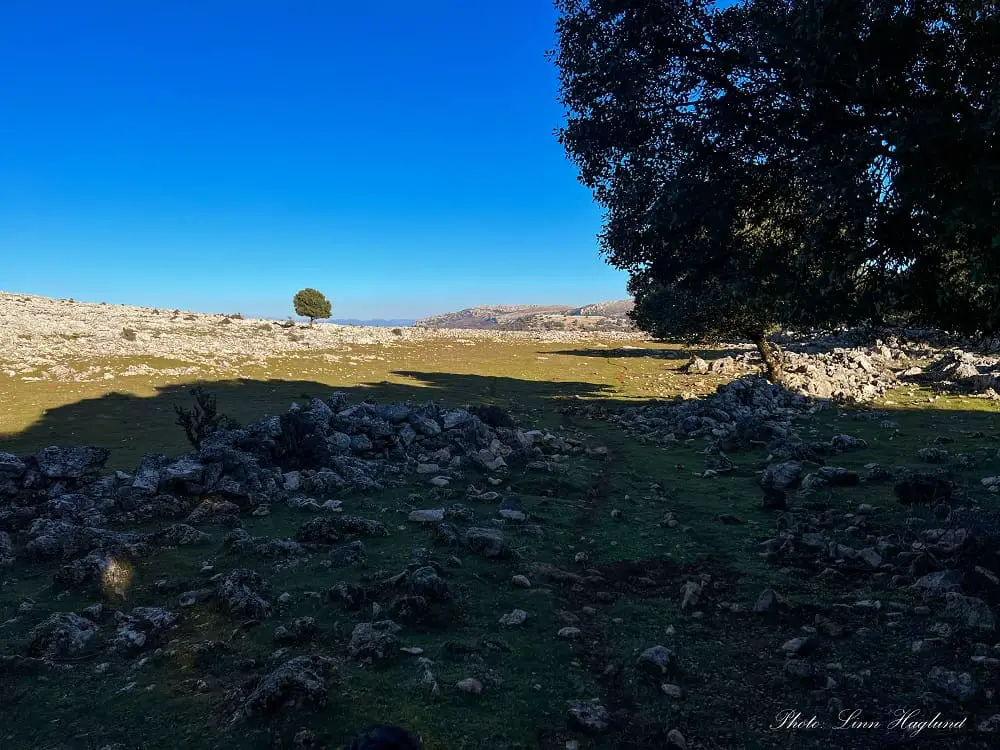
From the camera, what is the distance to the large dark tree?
726 centimetres

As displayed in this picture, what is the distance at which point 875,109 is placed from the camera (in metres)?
8.23

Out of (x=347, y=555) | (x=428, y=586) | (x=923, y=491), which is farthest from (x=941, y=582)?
(x=347, y=555)

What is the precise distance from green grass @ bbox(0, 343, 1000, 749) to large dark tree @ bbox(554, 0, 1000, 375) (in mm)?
4351

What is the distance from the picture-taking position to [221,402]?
96.9 feet

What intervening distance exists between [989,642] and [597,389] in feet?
98.2

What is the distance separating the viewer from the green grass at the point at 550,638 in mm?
5277

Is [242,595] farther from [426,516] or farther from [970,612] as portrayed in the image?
[970,612]

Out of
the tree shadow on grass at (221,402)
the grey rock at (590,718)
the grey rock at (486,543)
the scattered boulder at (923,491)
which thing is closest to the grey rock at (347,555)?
the grey rock at (486,543)

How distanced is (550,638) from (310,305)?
91051 millimetres

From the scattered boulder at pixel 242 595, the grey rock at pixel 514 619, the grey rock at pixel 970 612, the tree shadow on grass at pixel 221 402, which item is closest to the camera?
the grey rock at pixel 970 612

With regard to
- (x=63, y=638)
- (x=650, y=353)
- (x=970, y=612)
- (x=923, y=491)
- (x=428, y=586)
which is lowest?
(x=63, y=638)

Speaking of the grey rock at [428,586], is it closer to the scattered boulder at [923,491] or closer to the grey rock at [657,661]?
the grey rock at [657,661]

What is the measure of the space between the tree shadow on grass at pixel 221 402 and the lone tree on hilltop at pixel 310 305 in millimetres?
53474

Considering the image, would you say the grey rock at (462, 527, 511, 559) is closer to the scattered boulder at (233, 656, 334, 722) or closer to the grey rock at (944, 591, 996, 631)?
the scattered boulder at (233, 656, 334, 722)
